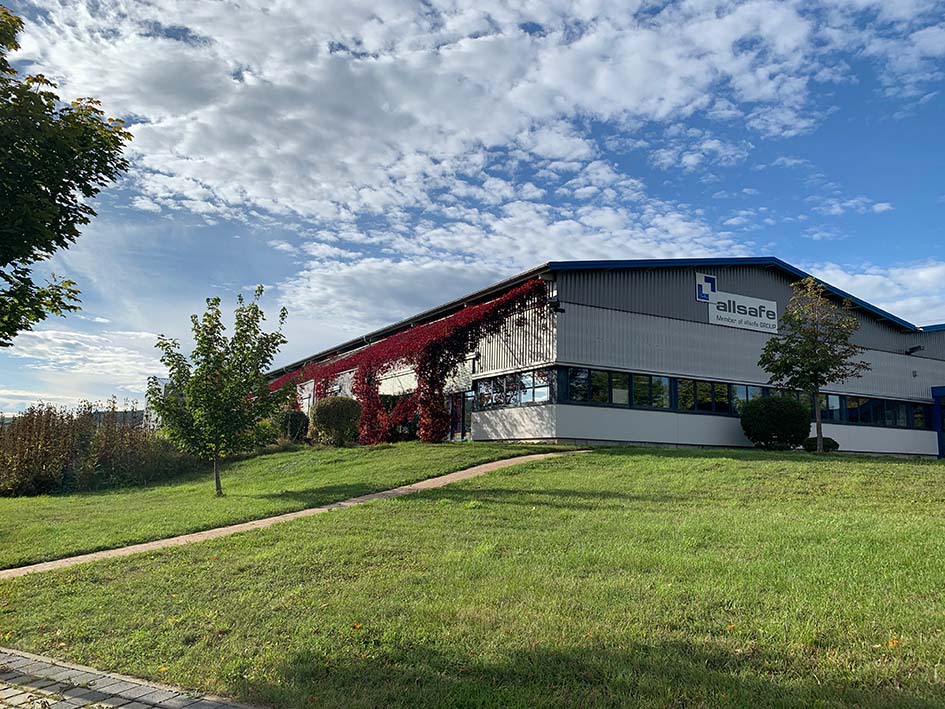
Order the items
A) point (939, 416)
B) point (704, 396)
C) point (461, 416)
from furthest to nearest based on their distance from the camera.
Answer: point (939, 416), point (461, 416), point (704, 396)

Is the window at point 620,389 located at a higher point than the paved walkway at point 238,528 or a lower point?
higher

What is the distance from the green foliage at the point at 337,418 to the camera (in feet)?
92.3

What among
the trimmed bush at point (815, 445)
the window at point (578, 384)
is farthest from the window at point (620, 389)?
the trimmed bush at point (815, 445)

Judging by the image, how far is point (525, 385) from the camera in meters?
24.7

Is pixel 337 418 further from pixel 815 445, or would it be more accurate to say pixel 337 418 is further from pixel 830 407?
pixel 830 407

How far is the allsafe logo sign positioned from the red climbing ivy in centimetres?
734

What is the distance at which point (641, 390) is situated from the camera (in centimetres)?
2497

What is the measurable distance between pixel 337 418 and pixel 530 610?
22.7 meters

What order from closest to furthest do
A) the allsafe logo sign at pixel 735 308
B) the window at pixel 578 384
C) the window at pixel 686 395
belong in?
1. the window at pixel 578 384
2. the window at pixel 686 395
3. the allsafe logo sign at pixel 735 308

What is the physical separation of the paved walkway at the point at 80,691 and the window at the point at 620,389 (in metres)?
20.3

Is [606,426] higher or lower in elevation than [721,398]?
lower

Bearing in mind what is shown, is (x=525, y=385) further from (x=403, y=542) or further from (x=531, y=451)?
(x=403, y=542)

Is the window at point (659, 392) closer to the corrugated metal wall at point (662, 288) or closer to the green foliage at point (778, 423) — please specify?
the corrugated metal wall at point (662, 288)

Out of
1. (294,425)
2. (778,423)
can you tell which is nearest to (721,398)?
(778,423)
